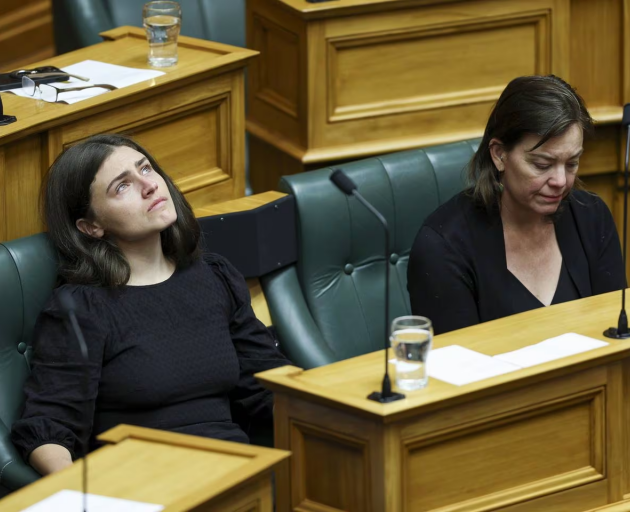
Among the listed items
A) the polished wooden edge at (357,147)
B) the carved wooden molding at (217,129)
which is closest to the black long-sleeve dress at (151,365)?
the carved wooden molding at (217,129)

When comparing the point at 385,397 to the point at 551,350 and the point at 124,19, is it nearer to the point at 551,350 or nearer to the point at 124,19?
the point at 551,350

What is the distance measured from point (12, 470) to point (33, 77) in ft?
3.82

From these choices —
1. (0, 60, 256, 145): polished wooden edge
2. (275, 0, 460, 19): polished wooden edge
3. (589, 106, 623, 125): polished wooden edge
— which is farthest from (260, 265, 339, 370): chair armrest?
(589, 106, 623, 125): polished wooden edge

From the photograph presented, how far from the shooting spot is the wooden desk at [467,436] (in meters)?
2.12

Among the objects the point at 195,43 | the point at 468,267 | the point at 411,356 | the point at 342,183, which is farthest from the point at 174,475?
the point at 195,43

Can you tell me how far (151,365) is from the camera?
2.71 metres

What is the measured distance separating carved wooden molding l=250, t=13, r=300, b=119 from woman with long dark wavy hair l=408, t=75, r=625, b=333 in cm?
110

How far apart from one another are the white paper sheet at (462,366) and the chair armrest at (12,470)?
0.85 metres

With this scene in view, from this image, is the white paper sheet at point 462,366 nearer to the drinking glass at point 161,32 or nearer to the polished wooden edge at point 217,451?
the polished wooden edge at point 217,451

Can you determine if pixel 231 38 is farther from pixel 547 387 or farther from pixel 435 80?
pixel 547 387

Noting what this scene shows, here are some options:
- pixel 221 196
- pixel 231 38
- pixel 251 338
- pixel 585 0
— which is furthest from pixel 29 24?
pixel 251 338

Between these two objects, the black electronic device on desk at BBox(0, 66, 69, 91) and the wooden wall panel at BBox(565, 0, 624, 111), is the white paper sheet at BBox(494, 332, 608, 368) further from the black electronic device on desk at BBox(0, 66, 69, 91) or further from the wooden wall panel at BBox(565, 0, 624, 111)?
the wooden wall panel at BBox(565, 0, 624, 111)

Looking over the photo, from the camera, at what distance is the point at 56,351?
8.75ft

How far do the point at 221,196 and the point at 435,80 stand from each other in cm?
82
